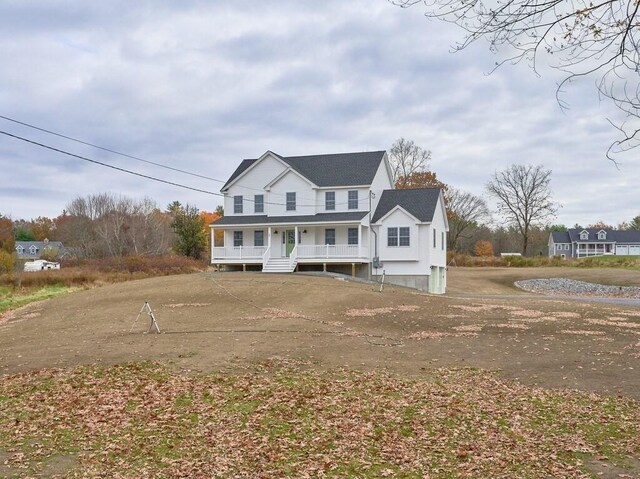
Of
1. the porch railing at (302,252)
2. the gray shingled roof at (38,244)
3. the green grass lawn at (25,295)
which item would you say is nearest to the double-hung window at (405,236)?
the porch railing at (302,252)

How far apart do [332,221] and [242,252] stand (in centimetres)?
698

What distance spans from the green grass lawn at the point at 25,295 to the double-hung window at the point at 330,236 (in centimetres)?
1742

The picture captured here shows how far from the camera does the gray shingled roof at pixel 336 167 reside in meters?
39.8

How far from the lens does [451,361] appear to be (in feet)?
47.6

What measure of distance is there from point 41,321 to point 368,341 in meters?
14.4

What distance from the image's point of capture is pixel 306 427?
911cm

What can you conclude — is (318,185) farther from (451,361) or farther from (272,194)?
(451,361)

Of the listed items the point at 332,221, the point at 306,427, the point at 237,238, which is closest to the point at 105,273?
the point at 237,238

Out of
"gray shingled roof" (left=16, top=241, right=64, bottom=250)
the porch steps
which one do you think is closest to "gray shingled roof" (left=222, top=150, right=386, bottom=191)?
the porch steps

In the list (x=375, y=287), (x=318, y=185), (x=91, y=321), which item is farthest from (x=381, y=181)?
(x=91, y=321)

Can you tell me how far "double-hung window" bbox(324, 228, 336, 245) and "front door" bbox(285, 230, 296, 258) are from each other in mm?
2332

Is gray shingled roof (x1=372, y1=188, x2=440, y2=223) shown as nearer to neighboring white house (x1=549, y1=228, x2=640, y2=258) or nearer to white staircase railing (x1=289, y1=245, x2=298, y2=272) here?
white staircase railing (x1=289, y1=245, x2=298, y2=272)

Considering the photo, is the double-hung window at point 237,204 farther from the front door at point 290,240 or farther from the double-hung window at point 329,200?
the double-hung window at point 329,200

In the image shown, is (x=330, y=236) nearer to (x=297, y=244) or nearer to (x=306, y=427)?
(x=297, y=244)
